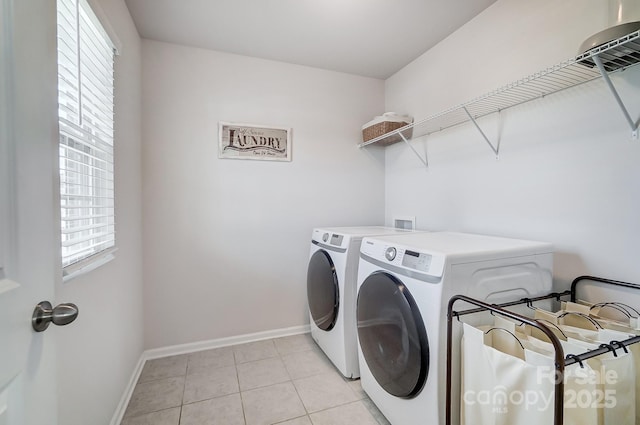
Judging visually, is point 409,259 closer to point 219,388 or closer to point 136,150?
point 219,388

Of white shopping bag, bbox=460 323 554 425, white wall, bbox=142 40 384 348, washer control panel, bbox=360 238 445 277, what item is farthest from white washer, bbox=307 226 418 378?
white shopping bag, bbox=460 323 554 425

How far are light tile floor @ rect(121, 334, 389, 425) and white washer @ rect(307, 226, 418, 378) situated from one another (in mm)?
139

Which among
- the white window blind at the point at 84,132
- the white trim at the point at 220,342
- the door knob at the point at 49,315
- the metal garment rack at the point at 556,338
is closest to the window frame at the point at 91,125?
the white window blind at the point at 84,132

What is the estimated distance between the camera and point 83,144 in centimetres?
114

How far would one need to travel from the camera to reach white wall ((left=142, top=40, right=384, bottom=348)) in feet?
6.98

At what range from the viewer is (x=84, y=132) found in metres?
1.12

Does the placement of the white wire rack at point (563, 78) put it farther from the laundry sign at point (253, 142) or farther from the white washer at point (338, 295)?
the laundry sign at point (253, 142)

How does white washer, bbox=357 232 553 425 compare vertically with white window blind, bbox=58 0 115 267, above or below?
below

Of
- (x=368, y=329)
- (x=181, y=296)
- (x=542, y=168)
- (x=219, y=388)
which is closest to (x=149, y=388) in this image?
(x=219, y=388)

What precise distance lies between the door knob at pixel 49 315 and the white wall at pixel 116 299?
171mm

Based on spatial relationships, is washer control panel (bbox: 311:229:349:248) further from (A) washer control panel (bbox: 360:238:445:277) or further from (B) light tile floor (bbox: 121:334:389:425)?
(B) light tile floor (bbox: 121:334:389:425)

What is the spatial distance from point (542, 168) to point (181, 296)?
2540 mm

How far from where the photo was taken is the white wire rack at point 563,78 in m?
1.02

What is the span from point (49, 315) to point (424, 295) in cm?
114
